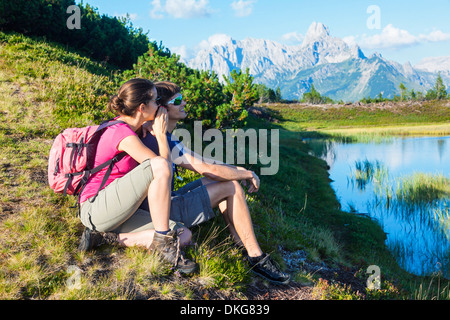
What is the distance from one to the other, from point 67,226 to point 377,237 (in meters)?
9.05

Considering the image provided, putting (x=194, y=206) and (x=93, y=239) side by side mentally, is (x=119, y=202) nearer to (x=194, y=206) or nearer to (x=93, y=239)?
(x=93, y=239)

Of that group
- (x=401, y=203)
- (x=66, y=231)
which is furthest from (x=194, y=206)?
(x=401, y=203)

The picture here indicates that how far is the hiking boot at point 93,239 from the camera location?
3.68m

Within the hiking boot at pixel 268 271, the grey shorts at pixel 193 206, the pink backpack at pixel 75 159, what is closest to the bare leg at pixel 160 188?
the grey shorts at pixel 193 206

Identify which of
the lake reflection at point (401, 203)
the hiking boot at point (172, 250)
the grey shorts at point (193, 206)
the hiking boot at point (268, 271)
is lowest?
the lake reflection at point (401, 203)

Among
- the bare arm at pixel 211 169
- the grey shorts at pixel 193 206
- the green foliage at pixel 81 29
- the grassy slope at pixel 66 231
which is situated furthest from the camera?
the green foliage at pixel 81 29

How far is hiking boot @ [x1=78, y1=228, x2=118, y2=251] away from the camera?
3.68 m

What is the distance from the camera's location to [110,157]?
3.56 metres

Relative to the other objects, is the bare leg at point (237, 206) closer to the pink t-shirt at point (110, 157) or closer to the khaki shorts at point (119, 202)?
the khaki shorts at point (119, 202)

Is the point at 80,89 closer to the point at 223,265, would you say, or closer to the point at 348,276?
the point at 223,265

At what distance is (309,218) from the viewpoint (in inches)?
421

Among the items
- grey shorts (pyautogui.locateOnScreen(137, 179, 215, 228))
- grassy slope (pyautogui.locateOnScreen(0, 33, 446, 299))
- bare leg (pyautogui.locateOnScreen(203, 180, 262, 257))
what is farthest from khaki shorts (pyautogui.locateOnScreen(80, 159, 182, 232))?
bare leg (pyautogui.locateOnScreen(203, 180, 262, 257))

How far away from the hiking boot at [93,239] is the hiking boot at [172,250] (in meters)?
0.53

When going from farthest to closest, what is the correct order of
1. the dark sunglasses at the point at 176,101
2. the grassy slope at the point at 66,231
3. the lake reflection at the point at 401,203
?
1. the lake reflection at the point at 401,203
2. the dark sunglasses at the point at 176,101
3. the grassy slope at the point at 66,231
